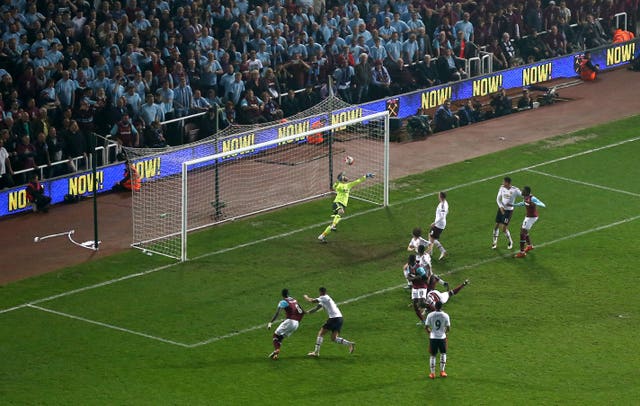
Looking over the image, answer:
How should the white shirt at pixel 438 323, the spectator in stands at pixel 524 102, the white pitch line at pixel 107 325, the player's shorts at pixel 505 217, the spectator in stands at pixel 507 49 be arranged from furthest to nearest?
the spectator in stands at pixel 507 49 → the spectator in stands at pixel 524 102 → the player's shorts at pixel 505 217 → the white pitch line at pixel 107 325 → the white shirt at pixel 438 323

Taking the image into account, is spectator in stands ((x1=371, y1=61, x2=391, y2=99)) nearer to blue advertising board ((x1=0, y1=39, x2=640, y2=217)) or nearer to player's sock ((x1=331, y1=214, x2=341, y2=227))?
blue advertising board ((x1=0, y1=39, x2=640, y2=217))

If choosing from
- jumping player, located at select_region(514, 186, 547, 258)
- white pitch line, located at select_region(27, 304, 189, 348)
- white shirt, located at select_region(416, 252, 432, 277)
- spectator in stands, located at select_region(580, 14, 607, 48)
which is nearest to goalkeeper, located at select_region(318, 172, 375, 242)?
jumping player, located at select_region(514, 186, 547, 258)

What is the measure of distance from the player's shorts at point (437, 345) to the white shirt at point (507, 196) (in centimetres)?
908

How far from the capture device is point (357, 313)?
3694 cm

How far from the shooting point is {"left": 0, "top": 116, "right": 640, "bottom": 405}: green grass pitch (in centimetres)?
3244

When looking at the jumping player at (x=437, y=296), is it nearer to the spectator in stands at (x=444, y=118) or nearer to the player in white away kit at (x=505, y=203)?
the player in white away kit at (x=505, y=203)

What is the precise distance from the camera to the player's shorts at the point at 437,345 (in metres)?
32.5

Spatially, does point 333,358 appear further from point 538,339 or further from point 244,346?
point 538,339

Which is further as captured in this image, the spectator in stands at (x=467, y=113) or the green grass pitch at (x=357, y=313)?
the spectator in stands at (x=467, y=113)

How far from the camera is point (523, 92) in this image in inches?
2202

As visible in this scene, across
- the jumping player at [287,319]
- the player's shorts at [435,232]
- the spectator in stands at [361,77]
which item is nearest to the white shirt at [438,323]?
the jumping player at [287,319]

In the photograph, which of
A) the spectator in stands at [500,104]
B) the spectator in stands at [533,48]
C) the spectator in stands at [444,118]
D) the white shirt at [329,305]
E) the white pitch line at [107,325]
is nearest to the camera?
the white shirt at [329,305]

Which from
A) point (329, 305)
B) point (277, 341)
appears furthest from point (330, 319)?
point (277, 341)

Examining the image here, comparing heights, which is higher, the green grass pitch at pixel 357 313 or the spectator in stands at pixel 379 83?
the spectator in stands at pixel 379 83
